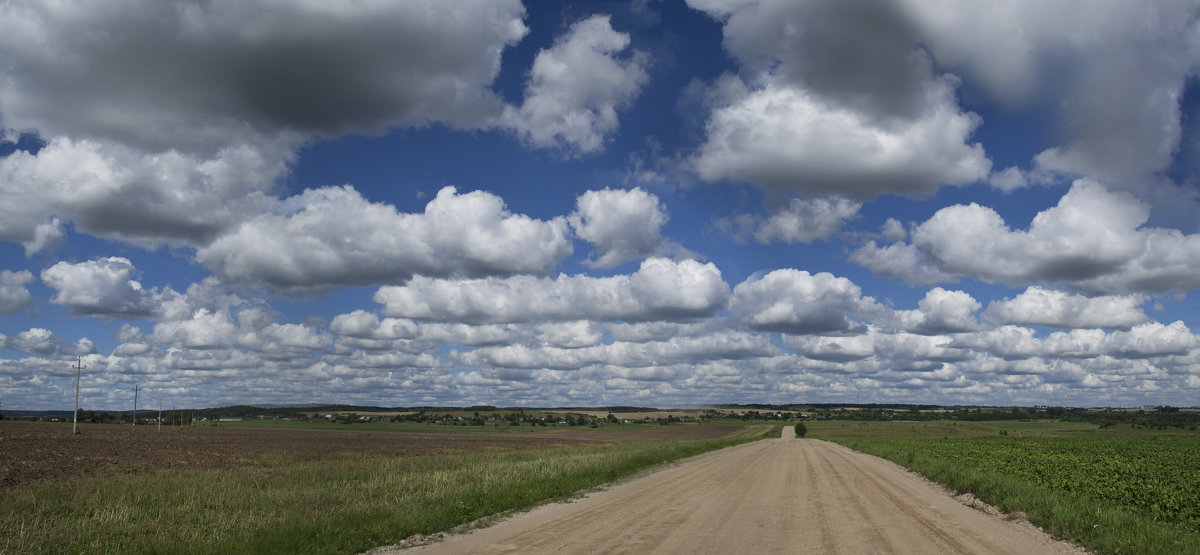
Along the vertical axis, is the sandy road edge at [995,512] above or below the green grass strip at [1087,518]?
below

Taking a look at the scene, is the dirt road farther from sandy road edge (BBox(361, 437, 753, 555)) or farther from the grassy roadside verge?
the grassy roadside verge

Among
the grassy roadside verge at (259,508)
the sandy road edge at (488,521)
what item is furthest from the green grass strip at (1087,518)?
the grassy roadside verge at (259,508)

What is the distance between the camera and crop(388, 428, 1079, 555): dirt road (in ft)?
44.0

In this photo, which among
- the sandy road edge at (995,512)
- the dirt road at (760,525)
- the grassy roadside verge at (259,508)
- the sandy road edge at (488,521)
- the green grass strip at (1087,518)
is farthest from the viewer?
the sandy road edge at (995,512)

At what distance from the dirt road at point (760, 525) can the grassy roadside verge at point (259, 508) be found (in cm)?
158

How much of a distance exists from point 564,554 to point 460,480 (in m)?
14.3

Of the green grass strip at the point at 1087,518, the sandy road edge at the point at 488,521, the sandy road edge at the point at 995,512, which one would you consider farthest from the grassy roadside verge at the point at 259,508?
the green grass strip at the point at 1087,518

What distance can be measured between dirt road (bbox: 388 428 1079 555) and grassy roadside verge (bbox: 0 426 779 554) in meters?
1.58

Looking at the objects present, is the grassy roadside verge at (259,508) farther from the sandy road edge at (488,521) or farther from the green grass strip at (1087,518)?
the green grass strip at (1087,518)

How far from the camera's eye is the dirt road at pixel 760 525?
44.0 feet

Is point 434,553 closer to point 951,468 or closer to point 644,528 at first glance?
point 644,528

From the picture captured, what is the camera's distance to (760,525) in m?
16.1

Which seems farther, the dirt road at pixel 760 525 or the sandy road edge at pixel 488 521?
the sandy road edge at pixel 488 521

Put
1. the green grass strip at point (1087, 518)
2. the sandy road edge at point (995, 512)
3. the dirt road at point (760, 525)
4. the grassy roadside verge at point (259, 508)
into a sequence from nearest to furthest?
the green grass strip at point (1087, 518), the dirt road at point (760, 525), the grassy roadside verge at point (259, 508), the sandy road edge at point (995, 512)
